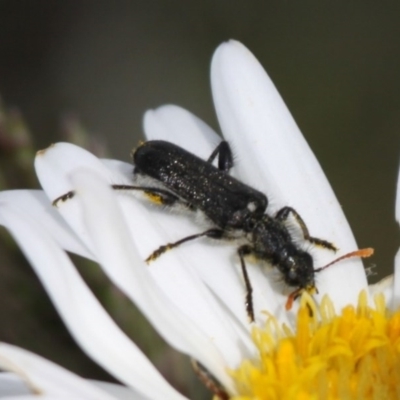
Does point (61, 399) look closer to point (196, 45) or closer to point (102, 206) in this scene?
point (102, 206)

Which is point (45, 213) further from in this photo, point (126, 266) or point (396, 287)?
point (396, 287)

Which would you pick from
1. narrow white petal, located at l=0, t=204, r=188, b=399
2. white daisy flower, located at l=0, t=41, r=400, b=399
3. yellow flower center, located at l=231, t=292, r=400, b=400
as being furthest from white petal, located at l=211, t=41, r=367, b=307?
narrow white petal, located at l=0, t=204, r=188, b=399

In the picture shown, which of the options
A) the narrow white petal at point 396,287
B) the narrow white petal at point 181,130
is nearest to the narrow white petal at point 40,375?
the narrow white petal at point 396,287

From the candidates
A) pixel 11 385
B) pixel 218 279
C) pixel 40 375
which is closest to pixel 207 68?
pixel 218 279

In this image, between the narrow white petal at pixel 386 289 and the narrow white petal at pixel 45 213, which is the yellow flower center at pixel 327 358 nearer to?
the narrow white petal at pixel 386 289

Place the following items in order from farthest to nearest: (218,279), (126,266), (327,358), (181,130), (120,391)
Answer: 1. (181,130)
2. (218,279)
3. (327,358)
4. (120,391)
5. (126,266)

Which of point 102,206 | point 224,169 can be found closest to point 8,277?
point 224,169
